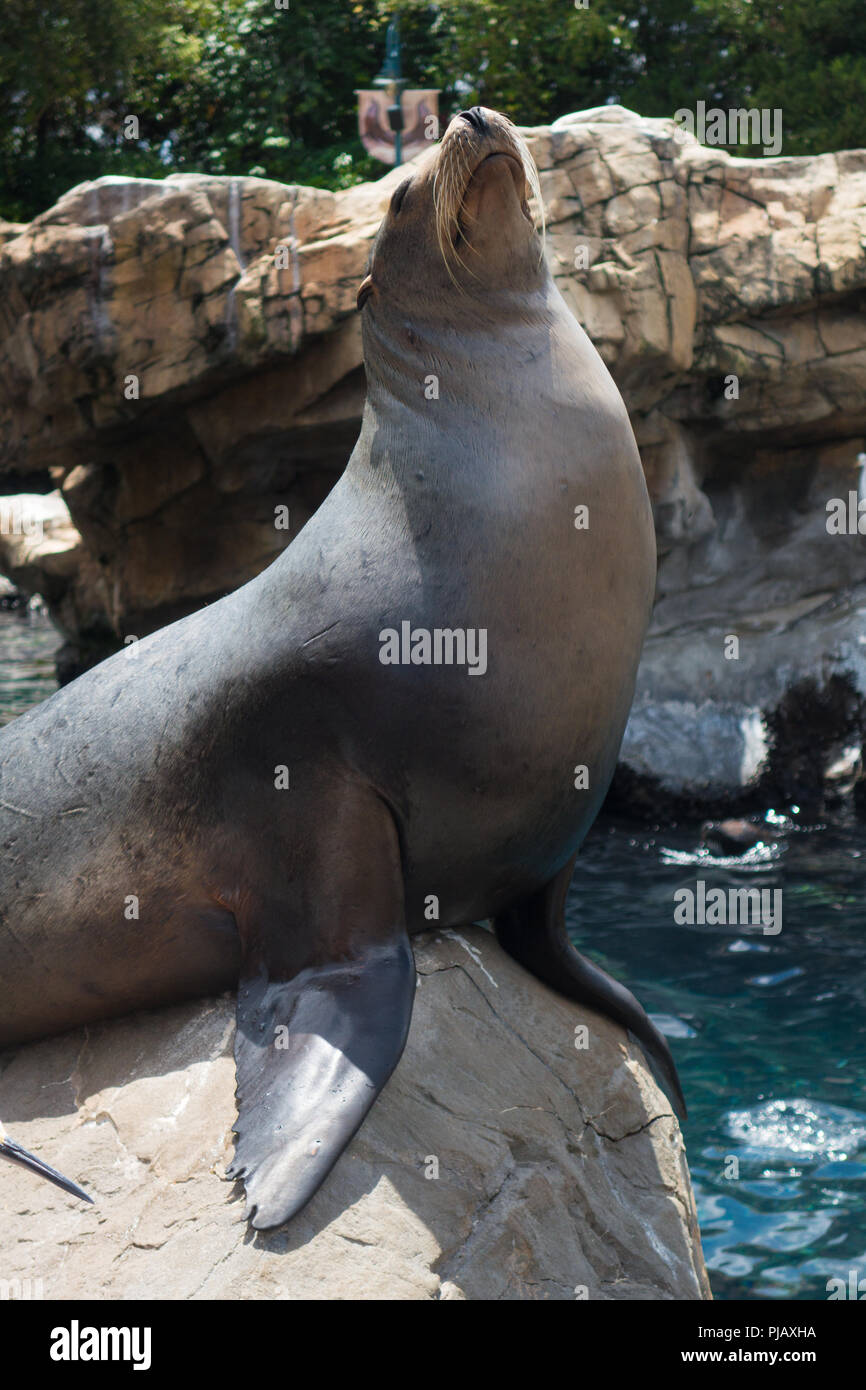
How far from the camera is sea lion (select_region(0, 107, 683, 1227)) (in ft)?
9.14

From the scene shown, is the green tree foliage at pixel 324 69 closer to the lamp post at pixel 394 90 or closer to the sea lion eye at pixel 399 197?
the lamp post at pixel 394 90

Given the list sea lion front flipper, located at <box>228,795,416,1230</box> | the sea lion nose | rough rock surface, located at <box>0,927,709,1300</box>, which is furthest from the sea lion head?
rough rock surface, located at <box>0,927,709,1300</box>

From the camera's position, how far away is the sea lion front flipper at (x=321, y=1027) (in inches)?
98.8

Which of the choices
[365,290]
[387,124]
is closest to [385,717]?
[365,290]

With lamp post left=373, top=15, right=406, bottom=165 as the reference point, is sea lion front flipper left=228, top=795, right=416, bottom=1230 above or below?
below

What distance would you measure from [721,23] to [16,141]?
8.17m

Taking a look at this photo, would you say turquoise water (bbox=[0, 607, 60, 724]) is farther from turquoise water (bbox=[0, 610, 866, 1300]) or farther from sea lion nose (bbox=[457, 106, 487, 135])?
sea lion nose (bbox=[457, 106, 487, 135])

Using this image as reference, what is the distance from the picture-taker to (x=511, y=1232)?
266 centimetres

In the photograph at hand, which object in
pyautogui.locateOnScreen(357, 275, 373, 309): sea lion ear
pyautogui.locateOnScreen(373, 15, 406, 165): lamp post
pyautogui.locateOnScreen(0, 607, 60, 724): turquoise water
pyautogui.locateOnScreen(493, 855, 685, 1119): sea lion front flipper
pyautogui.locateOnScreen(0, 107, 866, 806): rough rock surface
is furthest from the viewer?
pyautogui.locateOnScreen(0, 607, 60, 724): turquoise water

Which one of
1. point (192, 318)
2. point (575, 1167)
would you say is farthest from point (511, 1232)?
point (192, 318)

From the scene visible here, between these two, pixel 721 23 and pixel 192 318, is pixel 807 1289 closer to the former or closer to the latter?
pixel 192 318

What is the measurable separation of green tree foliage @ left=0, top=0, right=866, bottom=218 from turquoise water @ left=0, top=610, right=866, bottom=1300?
825 cm

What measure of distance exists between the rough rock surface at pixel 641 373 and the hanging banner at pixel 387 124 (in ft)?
9.64

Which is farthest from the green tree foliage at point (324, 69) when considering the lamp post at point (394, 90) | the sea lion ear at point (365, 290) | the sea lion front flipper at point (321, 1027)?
the sea lion front flipper at point (321, 1027)
